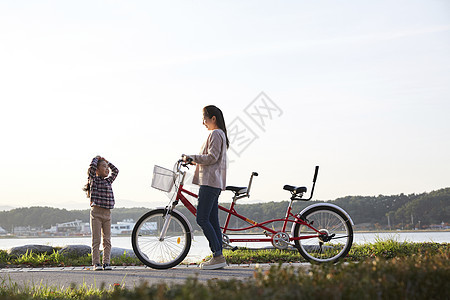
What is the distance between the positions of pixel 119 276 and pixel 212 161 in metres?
1.80

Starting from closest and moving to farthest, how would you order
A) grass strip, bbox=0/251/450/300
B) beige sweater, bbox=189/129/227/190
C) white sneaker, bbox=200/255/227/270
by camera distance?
grass strip, bbox=0/251/450/300 → beige sweater, bbox=189/129/227/190 → white sneaker, bbox=200/255/227/270

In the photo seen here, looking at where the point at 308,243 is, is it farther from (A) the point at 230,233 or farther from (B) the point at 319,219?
(A) the point at 230,233

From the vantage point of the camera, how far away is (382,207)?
18.5 meters

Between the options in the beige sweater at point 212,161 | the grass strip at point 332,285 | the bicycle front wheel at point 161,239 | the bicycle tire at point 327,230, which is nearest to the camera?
the grass strip at point 332,285

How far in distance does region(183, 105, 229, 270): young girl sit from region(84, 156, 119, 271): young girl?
1626 millimetres

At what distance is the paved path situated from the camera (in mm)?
5672

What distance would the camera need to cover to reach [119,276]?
6.17m

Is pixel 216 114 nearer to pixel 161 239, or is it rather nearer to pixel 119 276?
pixel 161 239

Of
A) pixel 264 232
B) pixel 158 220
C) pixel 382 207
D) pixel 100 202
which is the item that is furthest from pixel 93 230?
pixel 382 207

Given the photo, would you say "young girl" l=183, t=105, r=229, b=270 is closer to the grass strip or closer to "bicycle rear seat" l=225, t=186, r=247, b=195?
"bicycle rear seat" l=225, t=186, r=247, b=195

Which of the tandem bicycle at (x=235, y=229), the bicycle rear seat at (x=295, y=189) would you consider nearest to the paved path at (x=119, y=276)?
the tandem bicycle at (x=235, y=229)

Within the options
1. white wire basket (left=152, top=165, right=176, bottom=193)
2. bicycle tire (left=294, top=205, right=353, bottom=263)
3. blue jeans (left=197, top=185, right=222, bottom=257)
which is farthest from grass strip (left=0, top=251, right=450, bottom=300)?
white wire basket (left=152, top=165, right=176, bottom=193)

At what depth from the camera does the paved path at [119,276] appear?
5.67 m

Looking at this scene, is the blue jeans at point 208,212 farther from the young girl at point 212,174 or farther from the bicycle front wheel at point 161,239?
the bicycle front wheel at point 161,239
